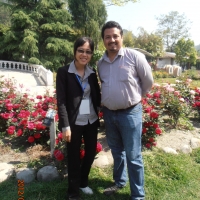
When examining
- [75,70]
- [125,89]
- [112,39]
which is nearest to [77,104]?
[75,70]

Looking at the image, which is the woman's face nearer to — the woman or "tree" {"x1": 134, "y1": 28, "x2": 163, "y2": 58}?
the woman

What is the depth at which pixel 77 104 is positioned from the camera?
197 centimetres

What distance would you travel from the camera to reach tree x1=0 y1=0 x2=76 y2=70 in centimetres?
1542

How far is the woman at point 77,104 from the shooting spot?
191 centimetres

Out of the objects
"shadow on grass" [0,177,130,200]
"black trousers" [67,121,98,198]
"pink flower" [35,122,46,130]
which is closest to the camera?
"black trousers" [67,121,98,198]

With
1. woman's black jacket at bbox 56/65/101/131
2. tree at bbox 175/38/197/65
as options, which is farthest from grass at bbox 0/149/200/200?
tree at bbox 175/38/197/65

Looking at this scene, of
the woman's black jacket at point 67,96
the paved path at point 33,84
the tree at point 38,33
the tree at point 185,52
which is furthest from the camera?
the tree at point 185,52

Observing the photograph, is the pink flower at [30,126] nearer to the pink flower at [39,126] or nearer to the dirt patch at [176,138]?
the pink flower at [39,126]

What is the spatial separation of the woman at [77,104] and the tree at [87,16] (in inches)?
667

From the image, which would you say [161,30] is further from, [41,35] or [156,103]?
[156,103]

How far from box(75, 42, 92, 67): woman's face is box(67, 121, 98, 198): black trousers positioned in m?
0.63

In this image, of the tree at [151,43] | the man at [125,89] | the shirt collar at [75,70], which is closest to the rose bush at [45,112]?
the man at [125,89]

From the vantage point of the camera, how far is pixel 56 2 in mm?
16656

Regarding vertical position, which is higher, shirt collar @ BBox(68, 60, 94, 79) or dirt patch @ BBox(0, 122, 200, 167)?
shirt collar @ BBox(68, 60, 94, 79)
